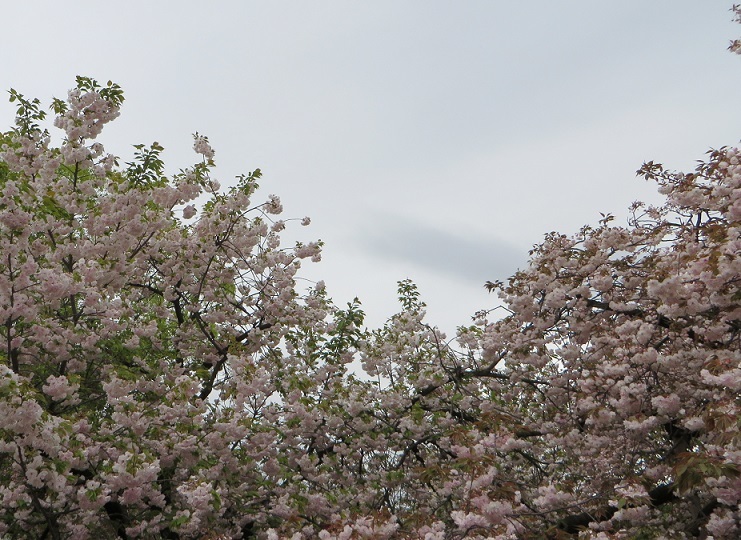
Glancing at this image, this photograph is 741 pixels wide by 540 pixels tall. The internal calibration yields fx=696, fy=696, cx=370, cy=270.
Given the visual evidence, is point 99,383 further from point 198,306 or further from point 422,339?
point 422,339

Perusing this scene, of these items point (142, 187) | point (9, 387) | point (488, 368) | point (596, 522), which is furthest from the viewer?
point (488, 368)

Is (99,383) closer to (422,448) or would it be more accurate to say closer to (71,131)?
(71,131)

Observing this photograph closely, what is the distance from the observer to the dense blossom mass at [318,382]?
5.84 m

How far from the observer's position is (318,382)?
10.0 meters

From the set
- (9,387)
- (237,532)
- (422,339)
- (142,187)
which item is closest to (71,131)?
(142,187)

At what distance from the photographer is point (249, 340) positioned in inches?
383

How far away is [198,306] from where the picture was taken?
930 cm

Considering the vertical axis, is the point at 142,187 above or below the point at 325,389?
above

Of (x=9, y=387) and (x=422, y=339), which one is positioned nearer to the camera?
(x=9, y=387)

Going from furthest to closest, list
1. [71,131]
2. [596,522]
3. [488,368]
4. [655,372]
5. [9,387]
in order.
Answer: [488,368] < [71,131] < [655,372] < [596,522] < [9,387]

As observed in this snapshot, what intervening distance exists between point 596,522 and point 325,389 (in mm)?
4547

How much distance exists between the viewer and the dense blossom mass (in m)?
5.84

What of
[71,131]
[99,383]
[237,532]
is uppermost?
[71,131]

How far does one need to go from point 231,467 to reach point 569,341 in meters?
4.14
